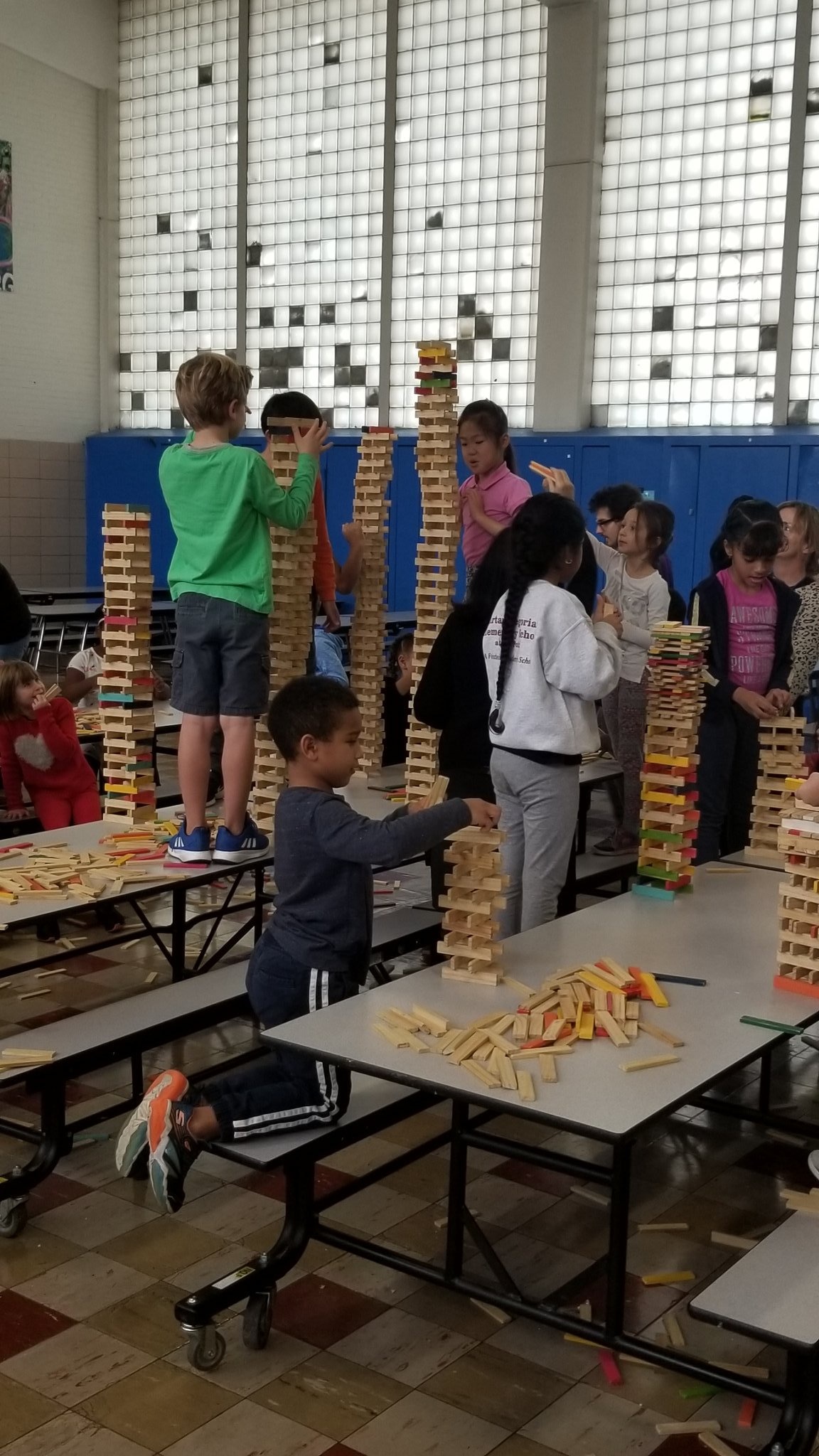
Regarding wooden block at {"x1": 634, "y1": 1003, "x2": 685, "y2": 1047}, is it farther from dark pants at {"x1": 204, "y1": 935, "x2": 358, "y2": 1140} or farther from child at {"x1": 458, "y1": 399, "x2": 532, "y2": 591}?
child at {"x1": 458, "y1": 399, "x2": 532, "y2": 591}

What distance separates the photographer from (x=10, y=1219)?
327 cm

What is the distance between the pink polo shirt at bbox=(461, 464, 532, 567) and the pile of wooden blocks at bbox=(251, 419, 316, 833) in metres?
0.74

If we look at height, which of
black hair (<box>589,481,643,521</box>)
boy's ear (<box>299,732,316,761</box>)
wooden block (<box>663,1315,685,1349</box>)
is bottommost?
wooden block (<box>663,1315,685,1349</box>)

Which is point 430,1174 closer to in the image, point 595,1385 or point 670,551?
point 595,1385

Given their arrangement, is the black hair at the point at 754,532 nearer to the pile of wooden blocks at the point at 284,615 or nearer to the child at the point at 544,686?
the child at the point at 544,686

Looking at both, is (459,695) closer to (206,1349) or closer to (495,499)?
(495,499)

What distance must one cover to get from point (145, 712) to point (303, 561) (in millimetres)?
834

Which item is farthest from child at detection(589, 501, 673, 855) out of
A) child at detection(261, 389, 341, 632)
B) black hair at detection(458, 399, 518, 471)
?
child at detection(261, 389, 341, 632)

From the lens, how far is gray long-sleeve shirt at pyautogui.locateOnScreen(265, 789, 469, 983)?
3045 mm

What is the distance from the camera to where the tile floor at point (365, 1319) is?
2.56 m

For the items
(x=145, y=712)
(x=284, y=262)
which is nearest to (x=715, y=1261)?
(x=145, y=712)

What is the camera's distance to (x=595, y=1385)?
8.93ft

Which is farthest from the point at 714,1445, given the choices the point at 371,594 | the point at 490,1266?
the point at 371,594

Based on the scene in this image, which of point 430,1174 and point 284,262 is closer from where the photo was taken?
point 430,1174
